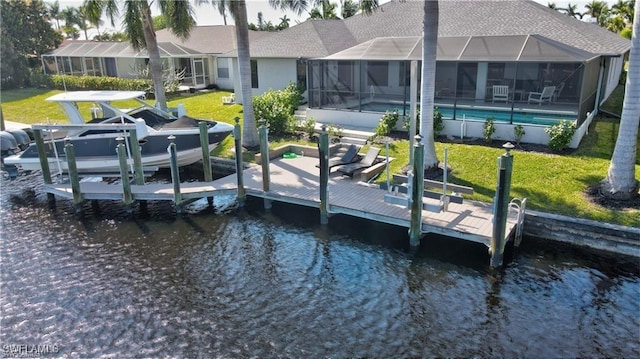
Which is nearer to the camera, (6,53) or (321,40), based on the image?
(321,40)

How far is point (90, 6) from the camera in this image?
19.0 metres

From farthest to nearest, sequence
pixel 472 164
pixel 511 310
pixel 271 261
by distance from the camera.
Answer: pixel 472 164 → pixel 271 261 → pixel 511 310

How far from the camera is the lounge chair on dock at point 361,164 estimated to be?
14.4 m

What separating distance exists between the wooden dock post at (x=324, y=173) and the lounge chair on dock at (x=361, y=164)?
2.22 m

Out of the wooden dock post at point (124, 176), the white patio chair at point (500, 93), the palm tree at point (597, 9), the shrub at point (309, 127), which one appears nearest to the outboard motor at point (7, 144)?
the wooden dock post at point (124, 176)

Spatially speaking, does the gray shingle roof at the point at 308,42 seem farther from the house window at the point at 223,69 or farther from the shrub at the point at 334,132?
the house window at the point at 223,69

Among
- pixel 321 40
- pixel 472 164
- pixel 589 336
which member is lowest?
pixel 589 336

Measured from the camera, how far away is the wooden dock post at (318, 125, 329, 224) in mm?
11883

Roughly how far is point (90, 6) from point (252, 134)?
27.7 ft

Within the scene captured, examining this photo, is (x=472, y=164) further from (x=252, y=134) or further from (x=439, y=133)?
(x=252, y=134)

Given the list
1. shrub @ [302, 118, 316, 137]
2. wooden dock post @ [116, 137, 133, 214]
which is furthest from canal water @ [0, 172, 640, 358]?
shrub @ [302, 118, 316, 137]

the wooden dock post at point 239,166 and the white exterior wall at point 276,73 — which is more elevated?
the white exterior wall at point 276,73

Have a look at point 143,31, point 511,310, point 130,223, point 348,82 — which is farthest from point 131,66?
point 511,310

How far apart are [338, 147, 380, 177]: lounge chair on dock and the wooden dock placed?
26 centimetres
